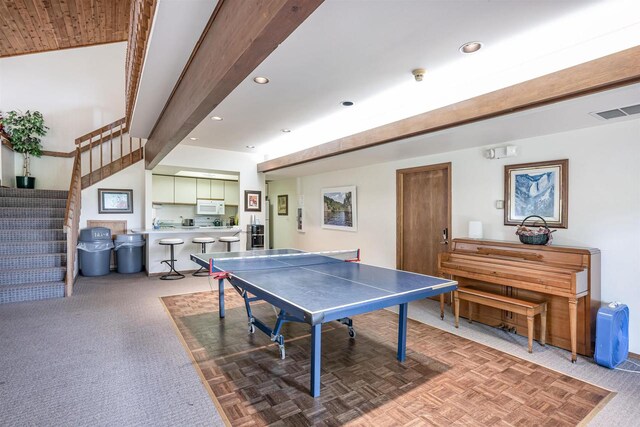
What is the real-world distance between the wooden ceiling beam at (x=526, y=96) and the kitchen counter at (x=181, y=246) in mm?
3917

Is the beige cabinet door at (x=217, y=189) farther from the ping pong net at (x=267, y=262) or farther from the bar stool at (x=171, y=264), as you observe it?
the ping pong net at (x=267, y=262)

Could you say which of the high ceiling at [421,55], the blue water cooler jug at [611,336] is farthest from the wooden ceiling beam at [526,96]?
the blue water cooler jug at [611,336]

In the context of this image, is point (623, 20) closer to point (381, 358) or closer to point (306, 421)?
point (381, 358)

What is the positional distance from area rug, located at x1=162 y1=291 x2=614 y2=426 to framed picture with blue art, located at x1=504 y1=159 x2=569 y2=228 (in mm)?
1634

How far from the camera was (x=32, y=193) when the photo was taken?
6.22 metres

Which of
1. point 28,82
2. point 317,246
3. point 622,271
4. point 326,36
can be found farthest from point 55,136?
point 622,271

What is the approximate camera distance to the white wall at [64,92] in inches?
266


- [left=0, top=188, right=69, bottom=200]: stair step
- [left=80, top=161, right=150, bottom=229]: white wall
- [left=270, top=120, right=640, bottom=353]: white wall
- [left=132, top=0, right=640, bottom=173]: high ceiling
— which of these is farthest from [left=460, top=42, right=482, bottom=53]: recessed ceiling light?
[left=0, top=188, right=69, bottom=200]: stair step

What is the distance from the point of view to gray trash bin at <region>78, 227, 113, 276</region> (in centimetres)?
612

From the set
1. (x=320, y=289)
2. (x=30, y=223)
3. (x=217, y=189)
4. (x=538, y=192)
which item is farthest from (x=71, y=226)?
(x=538, y=192)

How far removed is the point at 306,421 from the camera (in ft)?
6.77

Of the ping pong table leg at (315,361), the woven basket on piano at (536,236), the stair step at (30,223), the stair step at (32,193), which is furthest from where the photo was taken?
the stair step at (32,193)

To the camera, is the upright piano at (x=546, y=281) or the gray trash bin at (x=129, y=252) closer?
the upright piano at (x=546, y=281)

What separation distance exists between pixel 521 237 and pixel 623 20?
6.97ft
